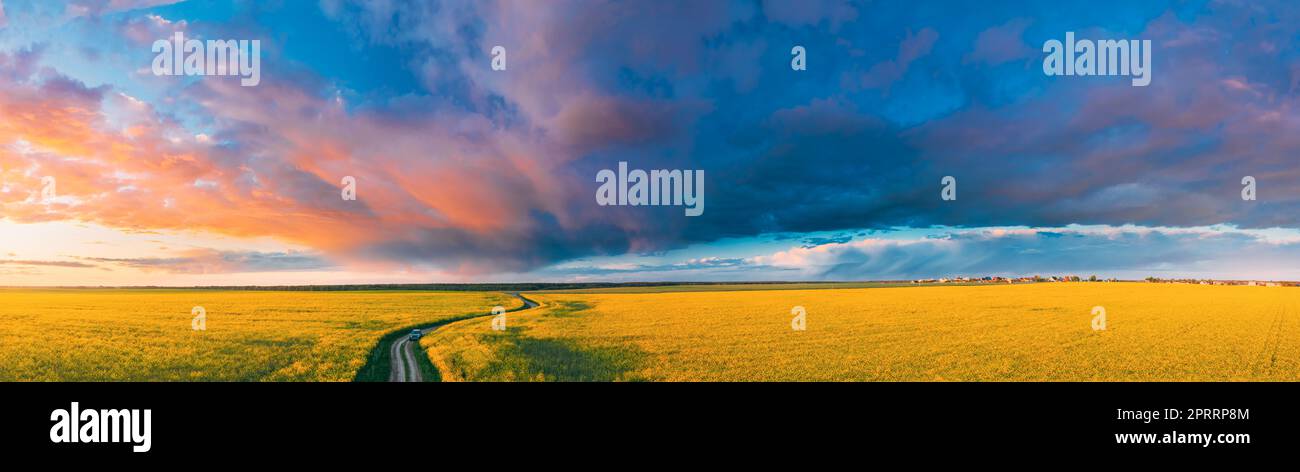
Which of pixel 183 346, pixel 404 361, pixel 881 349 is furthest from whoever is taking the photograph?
pixel 183 346

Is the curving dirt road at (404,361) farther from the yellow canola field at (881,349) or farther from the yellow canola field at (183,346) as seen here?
the yellow canola field at (183,346)

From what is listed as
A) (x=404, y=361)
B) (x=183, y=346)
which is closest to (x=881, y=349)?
(x=404, y=361)

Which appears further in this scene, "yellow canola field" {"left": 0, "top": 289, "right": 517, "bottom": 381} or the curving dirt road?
the curving dirt road

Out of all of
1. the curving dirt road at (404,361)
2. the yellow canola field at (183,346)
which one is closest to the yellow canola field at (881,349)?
the curving dirt road at (404,361)

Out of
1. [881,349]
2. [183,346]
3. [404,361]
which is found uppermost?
[881,349]

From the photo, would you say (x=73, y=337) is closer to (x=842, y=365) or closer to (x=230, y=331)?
(x=230, y=331)

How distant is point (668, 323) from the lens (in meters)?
35.2

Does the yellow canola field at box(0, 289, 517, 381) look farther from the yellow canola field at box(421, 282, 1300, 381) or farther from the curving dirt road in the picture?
the yellow canola field at box(421, 282, 1300, 381)

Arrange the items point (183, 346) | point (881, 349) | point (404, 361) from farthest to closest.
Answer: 1. point (183, 346)
2. point (404, 361)
3. point (881, 349)

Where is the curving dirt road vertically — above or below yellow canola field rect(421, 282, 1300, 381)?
below

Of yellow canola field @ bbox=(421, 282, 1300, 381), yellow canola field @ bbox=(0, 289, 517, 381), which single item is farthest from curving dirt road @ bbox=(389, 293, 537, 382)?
yellow canola field @ bbox=(0, 289, 517, 381)

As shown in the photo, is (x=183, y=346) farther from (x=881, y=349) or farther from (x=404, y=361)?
(x=881, y=349)
